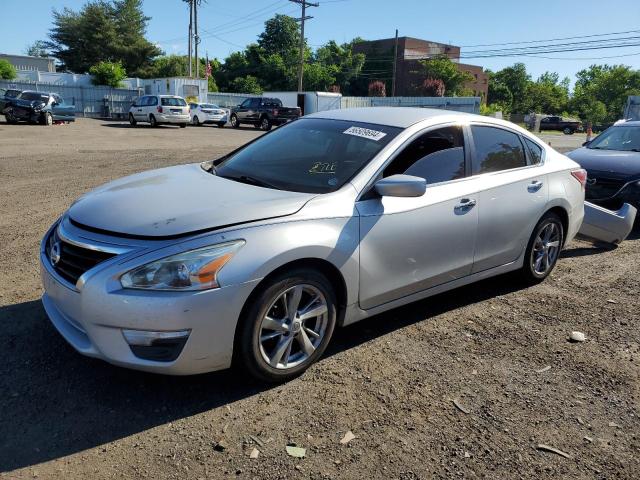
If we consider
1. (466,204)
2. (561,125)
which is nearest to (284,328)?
(466,204)

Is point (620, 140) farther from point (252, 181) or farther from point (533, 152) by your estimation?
point (252, 181)

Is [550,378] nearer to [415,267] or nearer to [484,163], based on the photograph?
[415,267]

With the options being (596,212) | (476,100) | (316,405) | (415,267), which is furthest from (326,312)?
(476,100)

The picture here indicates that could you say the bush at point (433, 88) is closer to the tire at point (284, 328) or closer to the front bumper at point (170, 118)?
the front bumper at point (170, 118)

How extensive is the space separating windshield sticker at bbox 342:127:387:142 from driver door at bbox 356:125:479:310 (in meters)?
0.22

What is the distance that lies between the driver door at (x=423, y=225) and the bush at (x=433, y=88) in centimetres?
6747

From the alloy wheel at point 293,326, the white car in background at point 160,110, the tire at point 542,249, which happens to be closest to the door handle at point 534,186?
the tire at point 542,249

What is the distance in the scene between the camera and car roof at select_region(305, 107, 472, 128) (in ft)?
13.6

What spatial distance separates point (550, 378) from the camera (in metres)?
3.60

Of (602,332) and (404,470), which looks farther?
(602,332)

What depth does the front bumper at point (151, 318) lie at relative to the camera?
9.17 feet

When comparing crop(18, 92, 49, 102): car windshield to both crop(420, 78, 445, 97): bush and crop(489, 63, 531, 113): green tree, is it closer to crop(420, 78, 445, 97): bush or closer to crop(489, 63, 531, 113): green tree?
crop(420, 78, 445, 97): bush

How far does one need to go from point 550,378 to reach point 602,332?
1084mm

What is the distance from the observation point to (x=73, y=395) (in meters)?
3.10
